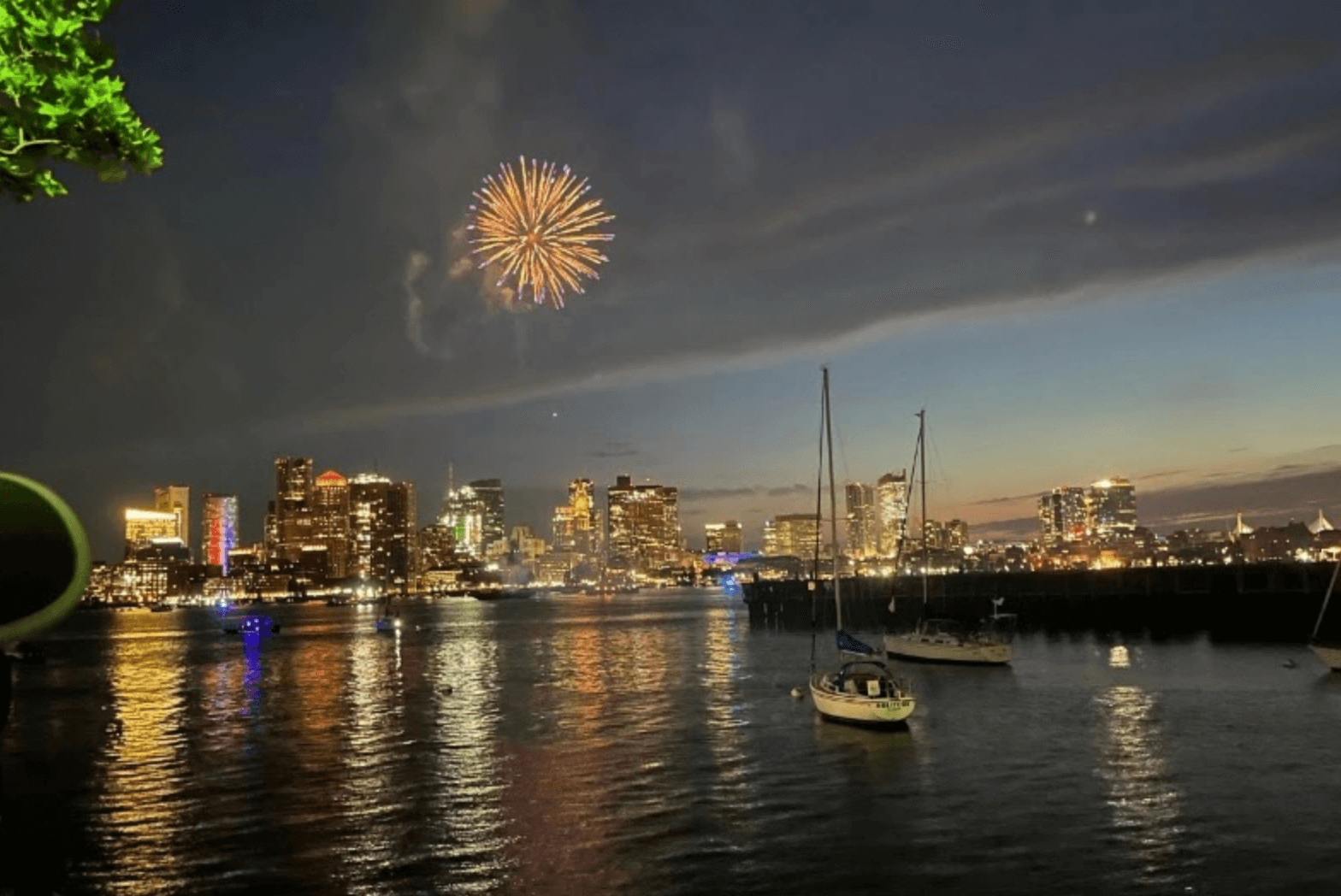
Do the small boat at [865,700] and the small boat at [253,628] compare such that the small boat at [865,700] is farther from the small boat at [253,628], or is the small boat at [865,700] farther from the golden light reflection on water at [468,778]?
the small boat at [253,628]

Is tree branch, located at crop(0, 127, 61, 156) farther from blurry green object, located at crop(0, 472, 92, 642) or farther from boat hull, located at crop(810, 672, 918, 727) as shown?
boat hull, located at crop(810, 672, 918, 727)

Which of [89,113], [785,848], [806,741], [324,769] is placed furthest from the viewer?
[806,741]

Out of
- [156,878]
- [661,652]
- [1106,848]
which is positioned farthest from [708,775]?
[661,652]

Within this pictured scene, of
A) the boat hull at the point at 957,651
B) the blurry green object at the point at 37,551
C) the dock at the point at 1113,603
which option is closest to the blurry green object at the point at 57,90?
the blurry green object at the point at 37,551

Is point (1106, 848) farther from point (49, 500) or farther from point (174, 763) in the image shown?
point (174, 763)

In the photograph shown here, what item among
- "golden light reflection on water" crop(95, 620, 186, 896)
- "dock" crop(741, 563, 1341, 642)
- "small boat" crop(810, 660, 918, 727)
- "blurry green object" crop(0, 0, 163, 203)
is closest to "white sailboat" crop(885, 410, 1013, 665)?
"dock" crop(741, 563, 1341, 642)

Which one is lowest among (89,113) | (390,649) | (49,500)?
(390,649)
